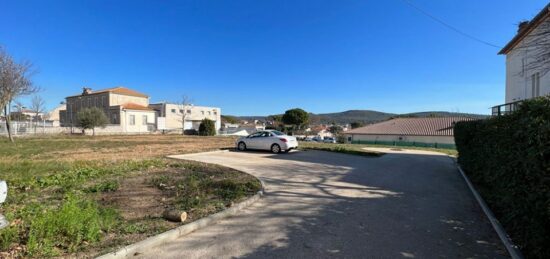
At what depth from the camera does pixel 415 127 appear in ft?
190

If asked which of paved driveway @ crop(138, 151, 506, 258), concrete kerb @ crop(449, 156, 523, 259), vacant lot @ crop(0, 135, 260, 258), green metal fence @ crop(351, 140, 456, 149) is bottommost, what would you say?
green metal fence @ crop(351, 140, 456, 149)

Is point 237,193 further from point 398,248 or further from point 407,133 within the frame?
point 407,133

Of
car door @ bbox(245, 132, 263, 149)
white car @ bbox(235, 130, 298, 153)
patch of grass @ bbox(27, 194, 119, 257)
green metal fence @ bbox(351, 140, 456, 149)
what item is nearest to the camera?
patch of grass @ bbox(27, 194, 119, 257)

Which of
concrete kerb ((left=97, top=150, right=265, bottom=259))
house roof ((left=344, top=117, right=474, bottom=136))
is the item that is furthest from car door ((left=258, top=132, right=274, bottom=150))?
house roof ((left=344, top=117, right=474, bottom=136))

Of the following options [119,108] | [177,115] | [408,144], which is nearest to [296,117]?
[408,144]

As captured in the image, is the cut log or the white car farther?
the white car

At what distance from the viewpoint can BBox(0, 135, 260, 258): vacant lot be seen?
12.7ft

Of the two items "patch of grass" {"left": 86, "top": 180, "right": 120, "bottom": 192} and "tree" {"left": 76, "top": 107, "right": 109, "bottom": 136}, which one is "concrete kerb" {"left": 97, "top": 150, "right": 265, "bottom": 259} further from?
"tree" {"left": 76, "top": 107, "right": 109, "bottom": 136}

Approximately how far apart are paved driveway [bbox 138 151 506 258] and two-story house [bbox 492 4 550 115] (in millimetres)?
2378

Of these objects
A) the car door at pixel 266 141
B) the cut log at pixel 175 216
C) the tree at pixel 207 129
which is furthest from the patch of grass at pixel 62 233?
the tree at pixel 207 129

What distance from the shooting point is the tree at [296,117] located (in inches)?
2576

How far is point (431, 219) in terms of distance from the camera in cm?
544

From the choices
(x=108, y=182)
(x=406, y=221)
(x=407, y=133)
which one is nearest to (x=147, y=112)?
(x=407, y=133)

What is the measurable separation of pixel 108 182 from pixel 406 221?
6988 mm
